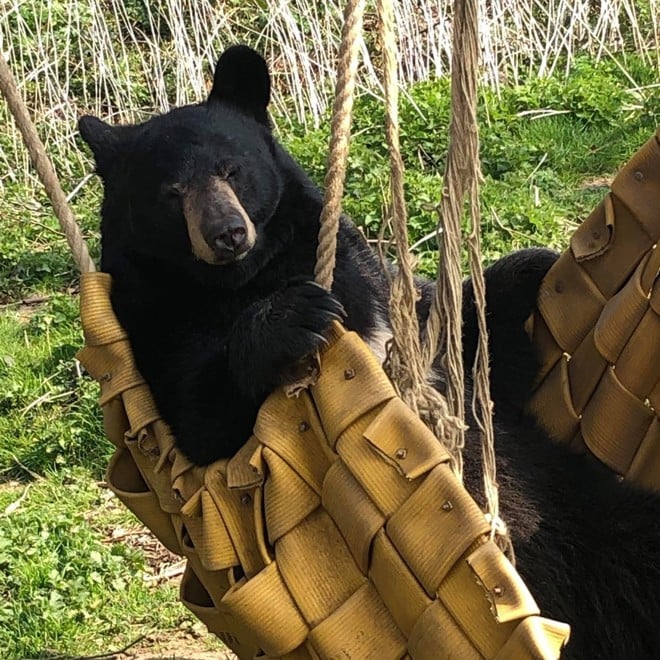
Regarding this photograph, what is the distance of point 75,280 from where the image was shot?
641 cm

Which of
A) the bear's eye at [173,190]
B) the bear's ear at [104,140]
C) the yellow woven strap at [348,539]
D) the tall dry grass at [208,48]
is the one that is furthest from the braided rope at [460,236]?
the tall dry grass at [208,48]

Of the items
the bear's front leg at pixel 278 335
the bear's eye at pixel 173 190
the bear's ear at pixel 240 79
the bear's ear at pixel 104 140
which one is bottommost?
the bear's front leg at pixel 278 335

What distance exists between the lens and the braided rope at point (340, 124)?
196cm

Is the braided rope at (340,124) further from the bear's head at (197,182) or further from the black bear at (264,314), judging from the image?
the bear's head at (197,182)

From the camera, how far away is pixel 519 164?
6.55 m

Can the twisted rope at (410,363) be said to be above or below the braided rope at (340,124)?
below

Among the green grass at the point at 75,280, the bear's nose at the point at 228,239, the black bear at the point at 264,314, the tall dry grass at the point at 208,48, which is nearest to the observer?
the black bear at the point at 264,314

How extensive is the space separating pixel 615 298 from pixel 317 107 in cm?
500

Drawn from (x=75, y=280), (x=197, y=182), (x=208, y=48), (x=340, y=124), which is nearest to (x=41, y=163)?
(x=197, y=182)

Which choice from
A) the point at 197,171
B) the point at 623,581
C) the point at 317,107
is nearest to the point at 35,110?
the point at 317,107

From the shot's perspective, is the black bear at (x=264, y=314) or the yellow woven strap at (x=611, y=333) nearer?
the black bear at (x=264, y=314)

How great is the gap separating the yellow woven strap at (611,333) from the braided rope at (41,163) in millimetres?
1333

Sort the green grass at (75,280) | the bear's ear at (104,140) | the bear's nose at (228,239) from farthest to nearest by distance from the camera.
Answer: the green grass at (75,280) < the bear's ear at (104,140) < the bear's nose at (228,239)

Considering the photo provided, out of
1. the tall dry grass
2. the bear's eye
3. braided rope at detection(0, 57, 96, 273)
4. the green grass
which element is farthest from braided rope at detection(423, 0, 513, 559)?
the tall dry grass
